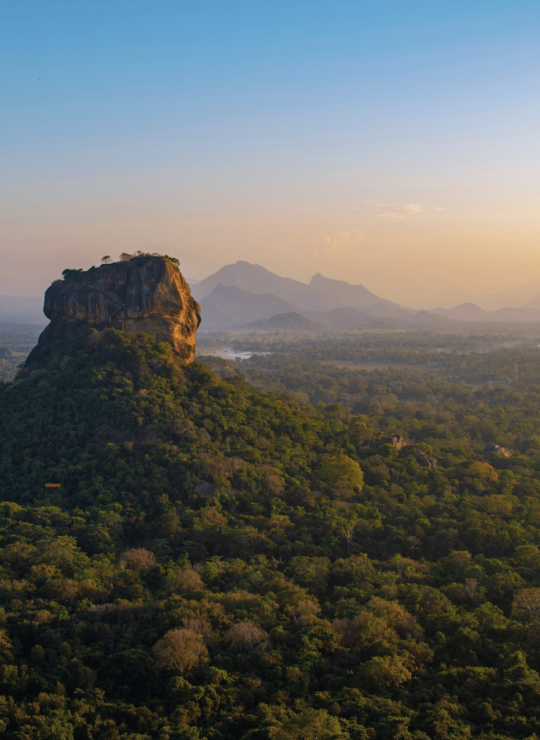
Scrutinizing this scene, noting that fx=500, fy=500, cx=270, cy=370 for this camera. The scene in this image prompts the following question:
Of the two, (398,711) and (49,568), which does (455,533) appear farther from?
(49,568)

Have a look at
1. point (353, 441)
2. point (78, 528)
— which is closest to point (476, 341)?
point (353, 441)

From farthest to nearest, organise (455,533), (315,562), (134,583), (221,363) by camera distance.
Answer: (221,363) → (455,533) → (315,562) → (134,583)

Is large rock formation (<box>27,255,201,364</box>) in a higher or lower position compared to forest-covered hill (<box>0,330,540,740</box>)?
higher

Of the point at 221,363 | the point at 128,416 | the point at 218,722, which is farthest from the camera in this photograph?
the point at 221,363

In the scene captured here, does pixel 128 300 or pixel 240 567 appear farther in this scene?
pixel 128 300

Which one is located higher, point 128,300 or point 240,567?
point 128,300

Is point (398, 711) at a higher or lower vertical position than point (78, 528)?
lower
